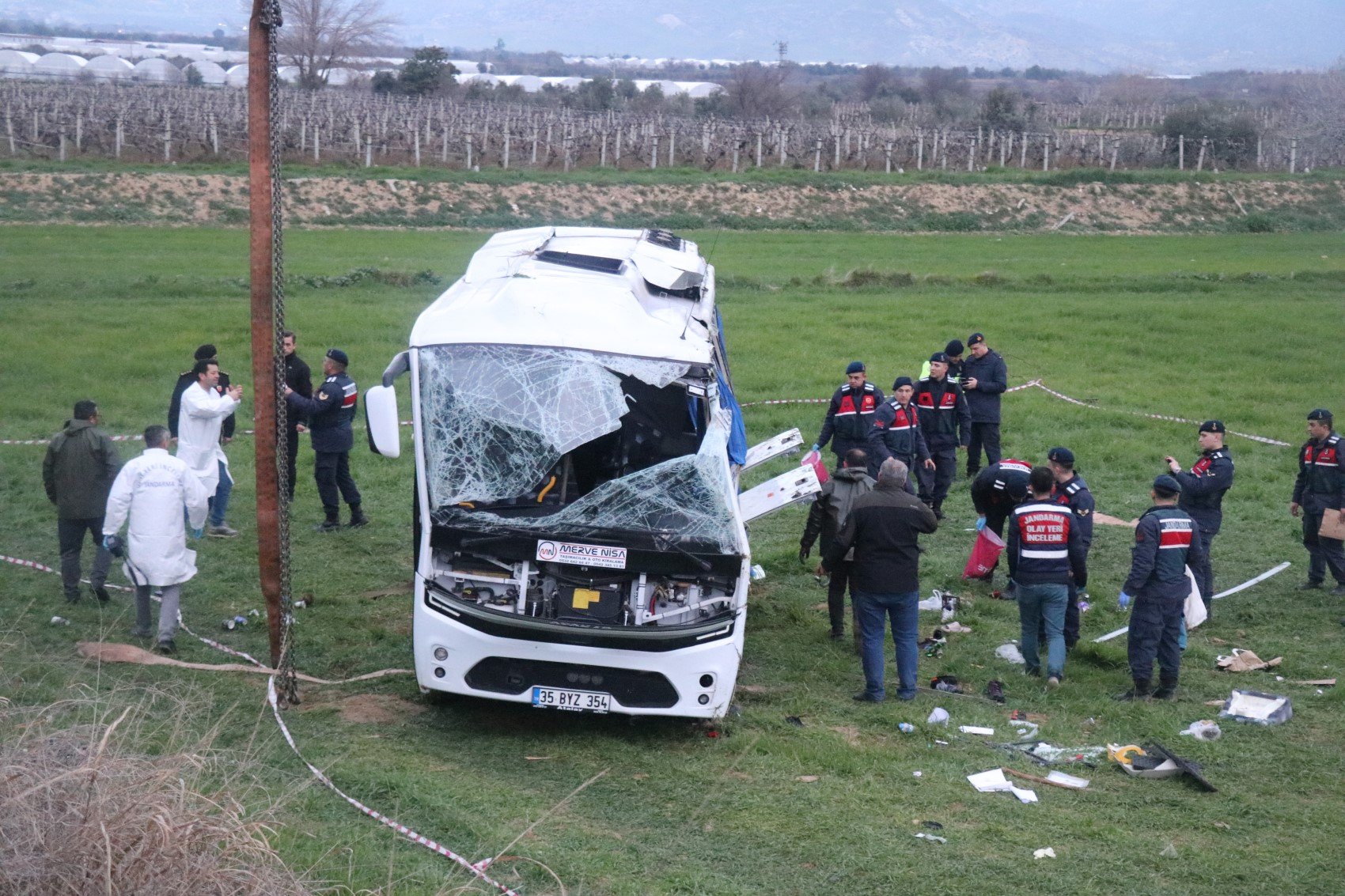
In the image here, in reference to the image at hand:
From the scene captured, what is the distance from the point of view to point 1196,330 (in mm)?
24609

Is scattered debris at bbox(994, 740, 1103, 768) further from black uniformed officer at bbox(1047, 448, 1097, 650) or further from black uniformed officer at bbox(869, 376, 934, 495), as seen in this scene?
black uniformed officer at bbox(869, 376, 934, 495)

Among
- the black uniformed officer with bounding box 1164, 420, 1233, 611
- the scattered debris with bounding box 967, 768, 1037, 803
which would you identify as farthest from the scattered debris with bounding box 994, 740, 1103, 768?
the black uniformed officer with bounding box 1164, 420, 1233, 611

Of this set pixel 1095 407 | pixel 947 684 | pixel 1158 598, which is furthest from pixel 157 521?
pixel 1095 407

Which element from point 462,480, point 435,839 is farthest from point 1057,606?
point 435,839

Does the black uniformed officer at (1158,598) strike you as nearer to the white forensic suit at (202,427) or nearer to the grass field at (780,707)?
the grass field at (780,707)

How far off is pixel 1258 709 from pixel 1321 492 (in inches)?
158

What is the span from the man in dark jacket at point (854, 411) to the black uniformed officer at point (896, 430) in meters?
0.08

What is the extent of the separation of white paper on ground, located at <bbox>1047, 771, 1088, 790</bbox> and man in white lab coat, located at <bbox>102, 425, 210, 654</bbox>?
6.10m

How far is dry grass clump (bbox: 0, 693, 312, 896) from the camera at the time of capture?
14.0 ft

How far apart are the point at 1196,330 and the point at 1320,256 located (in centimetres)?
1748

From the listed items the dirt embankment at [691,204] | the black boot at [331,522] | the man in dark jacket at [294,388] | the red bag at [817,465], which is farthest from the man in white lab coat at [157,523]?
the dirt embankment at [691,204]

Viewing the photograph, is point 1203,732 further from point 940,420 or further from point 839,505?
point 940,420

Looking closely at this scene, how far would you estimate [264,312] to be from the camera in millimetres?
8359

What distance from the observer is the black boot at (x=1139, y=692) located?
29.4 ft
